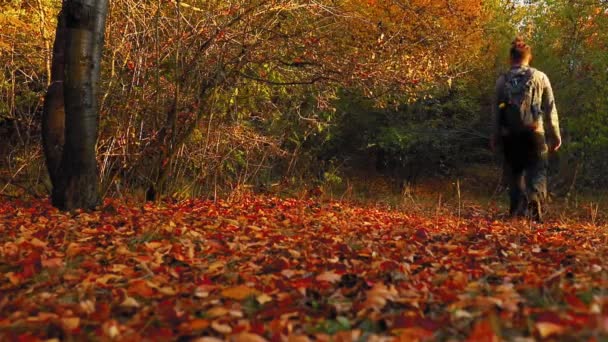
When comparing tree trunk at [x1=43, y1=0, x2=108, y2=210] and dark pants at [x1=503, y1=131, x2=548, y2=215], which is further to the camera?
dark pants at [x1=503, y1=131, x2=548, y2=215]

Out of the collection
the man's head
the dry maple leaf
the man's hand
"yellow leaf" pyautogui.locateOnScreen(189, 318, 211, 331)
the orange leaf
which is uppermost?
the man's head

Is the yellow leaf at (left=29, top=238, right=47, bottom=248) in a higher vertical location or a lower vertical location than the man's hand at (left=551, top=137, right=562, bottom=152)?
lower

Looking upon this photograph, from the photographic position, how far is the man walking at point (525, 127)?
617 cm

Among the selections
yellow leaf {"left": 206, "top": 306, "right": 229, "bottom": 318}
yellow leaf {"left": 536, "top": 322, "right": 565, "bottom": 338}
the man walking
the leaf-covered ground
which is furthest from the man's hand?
yellow leaf {"left": 206, "top": 306, "right": 229, "bottom": 318}

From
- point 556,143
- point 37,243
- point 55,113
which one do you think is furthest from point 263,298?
point 556,143

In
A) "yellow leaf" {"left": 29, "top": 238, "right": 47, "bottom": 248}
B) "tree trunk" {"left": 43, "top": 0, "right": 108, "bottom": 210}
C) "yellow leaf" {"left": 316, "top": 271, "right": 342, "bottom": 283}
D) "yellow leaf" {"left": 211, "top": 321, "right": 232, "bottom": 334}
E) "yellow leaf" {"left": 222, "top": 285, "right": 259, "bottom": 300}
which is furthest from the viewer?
"tree trunk" {"left": 43, "top": 0, "right": 108, "bottom": 210}

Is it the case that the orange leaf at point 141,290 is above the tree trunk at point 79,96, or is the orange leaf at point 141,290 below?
below

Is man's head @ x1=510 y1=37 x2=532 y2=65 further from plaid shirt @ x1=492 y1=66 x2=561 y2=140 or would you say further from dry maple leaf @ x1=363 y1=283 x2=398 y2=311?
dry maple leaf @ x1=363 y1=283 x2=398 y2=311

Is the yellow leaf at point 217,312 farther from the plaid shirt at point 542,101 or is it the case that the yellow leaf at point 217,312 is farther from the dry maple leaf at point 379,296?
the plaid shirt at point 542,101

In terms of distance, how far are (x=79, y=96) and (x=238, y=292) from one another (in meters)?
3.36

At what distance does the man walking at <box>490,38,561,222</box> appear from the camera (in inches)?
243

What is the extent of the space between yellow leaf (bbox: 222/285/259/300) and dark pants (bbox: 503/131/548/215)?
4.38 meters

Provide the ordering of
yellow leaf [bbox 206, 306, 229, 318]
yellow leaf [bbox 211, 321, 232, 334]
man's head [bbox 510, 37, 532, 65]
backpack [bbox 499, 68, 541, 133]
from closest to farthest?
1. yellow leaf [bbox 211, 321, 232, 334]
2. yellow leaf [bbox 206, 306, 229, 318]
3. backpack [bbox 499, 68, 541, 133]
4. man's head [bbox 510, 37, 532, 65]

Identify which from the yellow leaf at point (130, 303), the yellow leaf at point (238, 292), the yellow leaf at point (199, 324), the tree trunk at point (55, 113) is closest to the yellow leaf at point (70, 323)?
the yellow leaf at point (130, 303)
